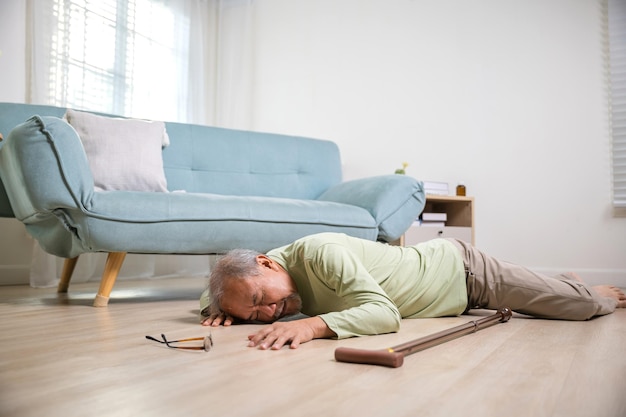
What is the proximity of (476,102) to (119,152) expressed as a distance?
265 cm

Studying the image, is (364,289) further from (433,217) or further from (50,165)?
(433,217)

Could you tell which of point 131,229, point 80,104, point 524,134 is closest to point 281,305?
point 131,229

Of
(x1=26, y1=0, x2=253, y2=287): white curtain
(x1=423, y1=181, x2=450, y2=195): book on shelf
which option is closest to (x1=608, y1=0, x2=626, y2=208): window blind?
(x1=423, y1=181, x2=450, y2=195): book on shelf

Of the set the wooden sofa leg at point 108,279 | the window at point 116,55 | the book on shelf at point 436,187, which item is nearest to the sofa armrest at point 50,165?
the wooden sofa leg at point 108,279

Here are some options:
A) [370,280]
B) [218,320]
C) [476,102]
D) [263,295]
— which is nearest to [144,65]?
[476,102]

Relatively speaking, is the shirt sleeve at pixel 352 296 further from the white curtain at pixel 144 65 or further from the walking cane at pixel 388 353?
the white curtain at pixel 144 65

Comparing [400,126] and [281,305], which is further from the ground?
[400,126]

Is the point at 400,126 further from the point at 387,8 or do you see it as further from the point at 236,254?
the point at 236,254

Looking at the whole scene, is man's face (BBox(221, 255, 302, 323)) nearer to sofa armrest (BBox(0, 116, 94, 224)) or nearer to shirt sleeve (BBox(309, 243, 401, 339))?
shirt sleeve (BBox(309, 243, 401, 339))

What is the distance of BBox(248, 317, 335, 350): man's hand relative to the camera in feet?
4.51

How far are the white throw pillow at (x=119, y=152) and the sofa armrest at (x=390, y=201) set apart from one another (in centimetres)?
97

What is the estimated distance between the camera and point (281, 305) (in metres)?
1.64

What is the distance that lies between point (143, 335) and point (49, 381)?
0.56m

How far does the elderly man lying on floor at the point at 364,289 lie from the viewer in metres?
1.51
